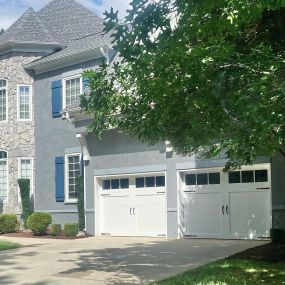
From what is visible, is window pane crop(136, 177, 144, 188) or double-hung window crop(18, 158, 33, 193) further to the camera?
double-hung window crop(18, 158, 33, 193)

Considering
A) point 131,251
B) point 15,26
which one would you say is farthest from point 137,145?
point 15,26

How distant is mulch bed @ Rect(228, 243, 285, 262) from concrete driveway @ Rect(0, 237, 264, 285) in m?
0.64

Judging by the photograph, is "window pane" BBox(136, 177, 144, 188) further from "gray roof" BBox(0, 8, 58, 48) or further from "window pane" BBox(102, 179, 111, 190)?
"gray roof" BBox(0, 8, 58, 48)

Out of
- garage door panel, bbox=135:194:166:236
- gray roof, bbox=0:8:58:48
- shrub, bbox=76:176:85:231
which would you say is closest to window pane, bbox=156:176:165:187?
garage door panel, bbox=135:194:166:236

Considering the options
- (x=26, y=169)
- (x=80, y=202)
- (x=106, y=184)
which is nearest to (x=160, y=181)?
(x=106, y=184)

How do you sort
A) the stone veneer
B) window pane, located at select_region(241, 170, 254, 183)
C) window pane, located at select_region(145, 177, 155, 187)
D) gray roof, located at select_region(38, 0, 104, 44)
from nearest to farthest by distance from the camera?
window pane, located at select_region(241, 170, 254, 183) < window pane, located at select_region(145, 177, 155, 187) < the stone veneer < gray roof, located at select_region(38, 0, 104, 44)

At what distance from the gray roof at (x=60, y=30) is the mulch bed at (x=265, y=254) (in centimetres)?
1069

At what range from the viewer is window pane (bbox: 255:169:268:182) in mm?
15820

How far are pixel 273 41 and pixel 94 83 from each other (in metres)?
2.91

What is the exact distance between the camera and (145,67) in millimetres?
6762

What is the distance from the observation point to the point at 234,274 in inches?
392

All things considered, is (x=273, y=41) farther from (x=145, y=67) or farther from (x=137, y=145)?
(x=137, y=145)

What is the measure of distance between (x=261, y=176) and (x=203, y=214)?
2.34 m

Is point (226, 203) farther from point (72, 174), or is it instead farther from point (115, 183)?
point (72, 174)
